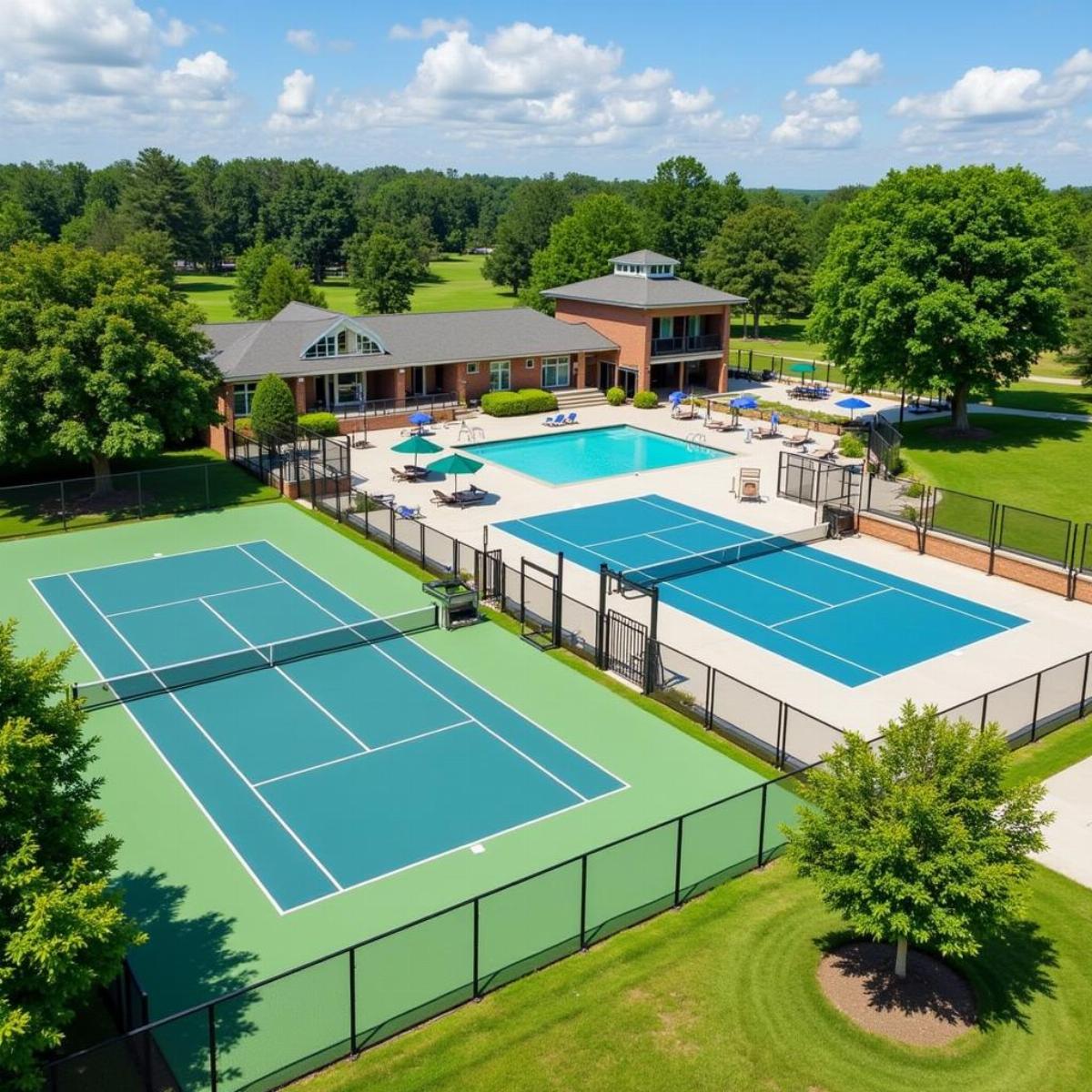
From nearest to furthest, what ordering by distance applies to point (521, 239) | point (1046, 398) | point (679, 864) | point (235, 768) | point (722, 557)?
point (679, 864), point (235, 768), point (722, 557), point (1046, 398), point (521, 239)

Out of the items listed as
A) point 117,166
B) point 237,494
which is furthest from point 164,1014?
point 117,166

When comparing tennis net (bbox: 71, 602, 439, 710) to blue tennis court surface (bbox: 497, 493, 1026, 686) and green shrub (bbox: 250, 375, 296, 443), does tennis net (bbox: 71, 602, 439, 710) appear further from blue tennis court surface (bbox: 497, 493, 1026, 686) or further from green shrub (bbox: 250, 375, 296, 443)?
green shrub (bbox: 250, 375, 296, 443)

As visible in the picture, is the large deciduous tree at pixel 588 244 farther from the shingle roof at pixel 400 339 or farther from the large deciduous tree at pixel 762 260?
the shingle roof at pixel 400 339

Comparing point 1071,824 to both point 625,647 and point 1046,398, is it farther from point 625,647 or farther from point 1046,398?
point 1046,398

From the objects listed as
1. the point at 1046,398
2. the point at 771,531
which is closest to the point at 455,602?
the point at 771,531

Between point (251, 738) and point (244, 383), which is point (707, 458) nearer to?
point (244, 383)

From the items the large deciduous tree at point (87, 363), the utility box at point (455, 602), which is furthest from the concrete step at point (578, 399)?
Result: the utility box at point (455, 602)
